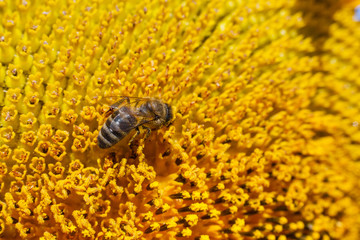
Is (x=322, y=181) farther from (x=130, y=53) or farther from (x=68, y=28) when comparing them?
(x=68, y=28)

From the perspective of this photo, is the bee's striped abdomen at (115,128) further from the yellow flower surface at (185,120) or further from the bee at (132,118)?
the yellow flower surface at (185,120)

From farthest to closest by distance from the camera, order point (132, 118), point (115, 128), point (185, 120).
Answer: point (185, 120)
point (132, 118)
point (115, 128)

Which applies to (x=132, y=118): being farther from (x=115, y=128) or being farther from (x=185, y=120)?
(x=185, y=120)

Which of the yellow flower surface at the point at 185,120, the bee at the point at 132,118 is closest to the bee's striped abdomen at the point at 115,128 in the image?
the bee at the point at 132,118

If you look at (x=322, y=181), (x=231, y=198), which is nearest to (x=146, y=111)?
(x=231, y=198)

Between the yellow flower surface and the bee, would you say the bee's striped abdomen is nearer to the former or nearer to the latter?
the bee

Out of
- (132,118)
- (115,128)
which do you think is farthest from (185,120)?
(115,128)
